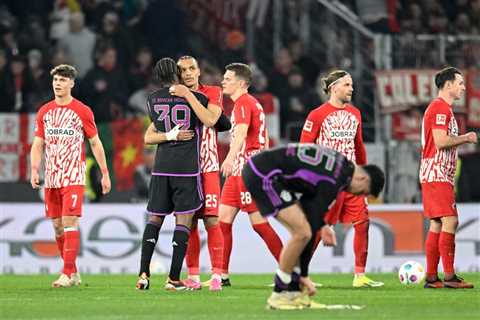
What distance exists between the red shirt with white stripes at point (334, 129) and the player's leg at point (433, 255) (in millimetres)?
1117

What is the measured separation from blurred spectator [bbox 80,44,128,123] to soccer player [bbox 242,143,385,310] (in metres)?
10.9

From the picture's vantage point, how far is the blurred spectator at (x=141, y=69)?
20984 mm

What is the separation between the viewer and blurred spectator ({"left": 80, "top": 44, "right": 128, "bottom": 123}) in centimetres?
2017

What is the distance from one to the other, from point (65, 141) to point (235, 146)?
185 cm

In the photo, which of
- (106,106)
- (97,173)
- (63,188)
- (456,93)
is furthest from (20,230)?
(456,93)

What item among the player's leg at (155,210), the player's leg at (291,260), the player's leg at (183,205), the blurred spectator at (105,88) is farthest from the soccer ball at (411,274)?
the blurred spectator at (105,88)

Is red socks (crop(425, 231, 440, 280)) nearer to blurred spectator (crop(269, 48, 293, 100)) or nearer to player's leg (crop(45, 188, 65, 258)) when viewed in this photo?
player's leg (crop(45, 188, 65, 258))

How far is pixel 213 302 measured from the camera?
10.1 metres

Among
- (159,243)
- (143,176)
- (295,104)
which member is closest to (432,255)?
(159,243)

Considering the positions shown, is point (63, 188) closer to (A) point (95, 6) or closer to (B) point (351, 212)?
(B) point (351, 212)

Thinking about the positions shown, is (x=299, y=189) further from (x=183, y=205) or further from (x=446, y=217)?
(x=446, y=217)

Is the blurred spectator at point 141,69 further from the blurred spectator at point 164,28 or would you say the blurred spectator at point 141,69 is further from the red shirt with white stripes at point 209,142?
the red shirt with white stripes at point 209,142

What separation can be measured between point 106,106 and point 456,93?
30.0 feet

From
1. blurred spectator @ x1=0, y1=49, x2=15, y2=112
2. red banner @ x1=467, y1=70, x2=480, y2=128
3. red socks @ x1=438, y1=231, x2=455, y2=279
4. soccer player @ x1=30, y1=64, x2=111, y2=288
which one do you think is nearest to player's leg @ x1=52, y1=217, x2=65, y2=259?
soccer player @ x1=30, y1=64, x2=111, y2=288
